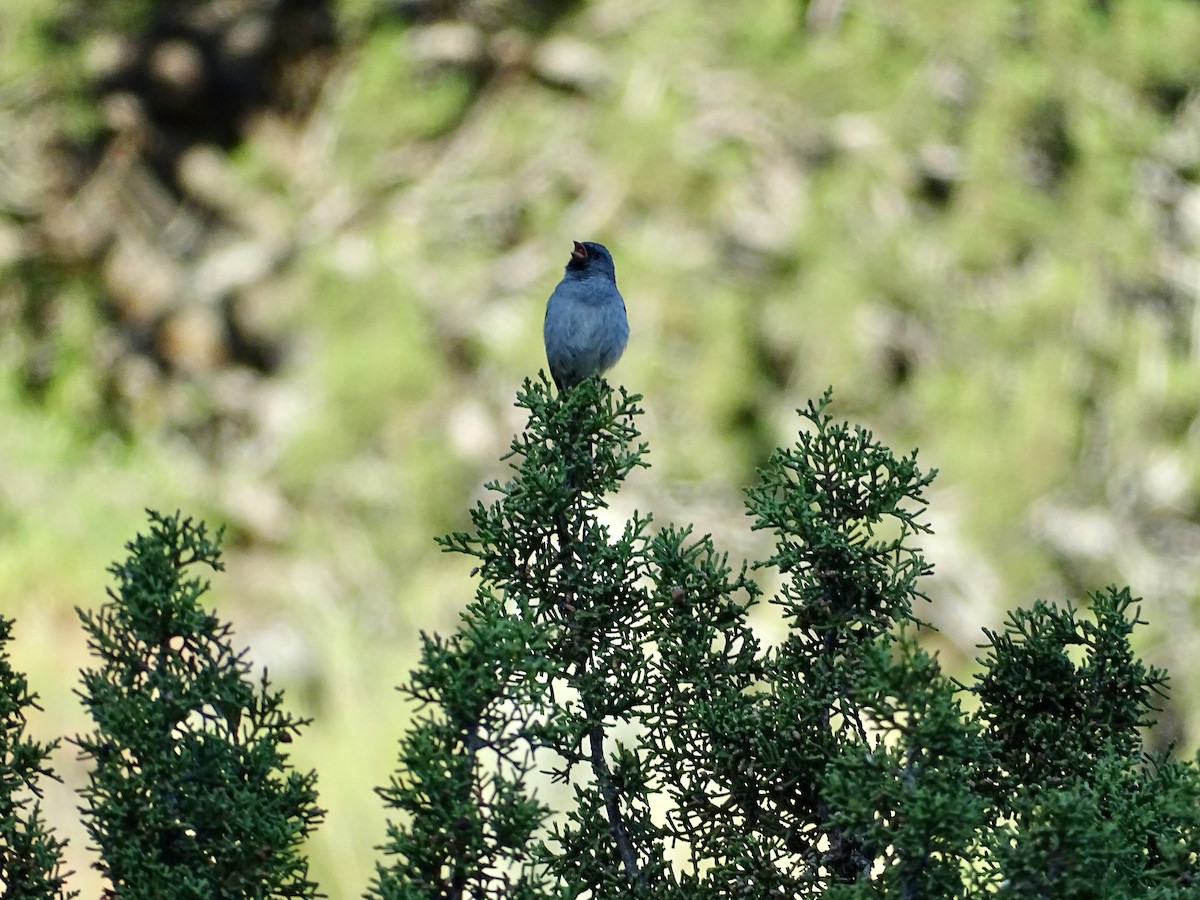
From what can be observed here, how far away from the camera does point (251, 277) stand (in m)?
6.84

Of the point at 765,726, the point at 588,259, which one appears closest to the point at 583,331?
the point at 588,259

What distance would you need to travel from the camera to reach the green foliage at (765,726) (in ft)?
3.97

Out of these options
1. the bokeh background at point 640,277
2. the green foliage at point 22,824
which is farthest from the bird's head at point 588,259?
the bokeh background at point 640,277

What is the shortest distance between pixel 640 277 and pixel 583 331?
340 cm

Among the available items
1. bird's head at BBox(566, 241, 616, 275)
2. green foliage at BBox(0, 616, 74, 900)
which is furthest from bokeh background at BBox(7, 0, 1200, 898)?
green foliage at BBox(0, 616, 74, 900)

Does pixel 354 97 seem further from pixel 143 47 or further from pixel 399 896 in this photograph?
pixel 399 896

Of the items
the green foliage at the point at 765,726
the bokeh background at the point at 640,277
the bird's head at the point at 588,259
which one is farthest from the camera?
the bokeh background at the point at 640,277

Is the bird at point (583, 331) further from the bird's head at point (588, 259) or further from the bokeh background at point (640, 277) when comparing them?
the bokeh background at point (640, 277)

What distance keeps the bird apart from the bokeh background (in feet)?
8.78

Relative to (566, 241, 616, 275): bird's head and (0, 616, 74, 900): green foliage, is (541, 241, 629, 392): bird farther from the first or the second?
(0, 616, 74, 900): green foliage

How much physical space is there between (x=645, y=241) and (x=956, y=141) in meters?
1.44

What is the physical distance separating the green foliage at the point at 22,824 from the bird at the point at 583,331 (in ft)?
3.91

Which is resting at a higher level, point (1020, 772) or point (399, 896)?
point (1020, 772)

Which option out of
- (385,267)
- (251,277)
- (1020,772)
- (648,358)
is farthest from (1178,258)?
(1020,772)
